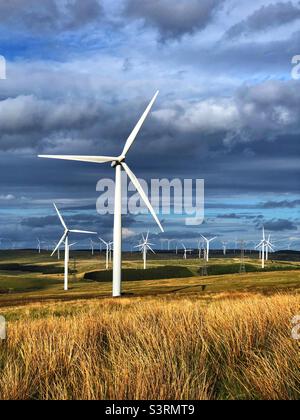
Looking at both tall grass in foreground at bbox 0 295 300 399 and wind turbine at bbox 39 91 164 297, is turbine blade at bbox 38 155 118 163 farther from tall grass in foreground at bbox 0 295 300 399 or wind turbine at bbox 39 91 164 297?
tall grass in foreground at bbox 0 295 300 399

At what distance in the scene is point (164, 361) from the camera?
1147cm

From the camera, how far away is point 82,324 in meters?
17.9

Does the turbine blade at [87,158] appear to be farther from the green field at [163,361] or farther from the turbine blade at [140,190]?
the green field at [163,361]

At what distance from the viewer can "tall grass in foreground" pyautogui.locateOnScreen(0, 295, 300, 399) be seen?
33.8 ft

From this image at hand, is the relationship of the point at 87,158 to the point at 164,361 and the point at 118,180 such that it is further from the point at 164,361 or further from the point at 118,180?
the point at 164,361

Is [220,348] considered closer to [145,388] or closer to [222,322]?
[222,322]

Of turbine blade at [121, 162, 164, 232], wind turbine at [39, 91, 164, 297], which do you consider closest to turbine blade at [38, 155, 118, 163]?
wind turbine at [39, 91, 164, 297]

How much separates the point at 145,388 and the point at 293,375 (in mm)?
3362

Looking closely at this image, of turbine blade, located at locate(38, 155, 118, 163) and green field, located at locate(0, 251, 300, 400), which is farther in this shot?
turbine blade, located at locate(38, 155, 118, 163)

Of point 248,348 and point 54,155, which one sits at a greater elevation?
point 54,155

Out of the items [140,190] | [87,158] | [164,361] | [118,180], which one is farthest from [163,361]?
[118,180]

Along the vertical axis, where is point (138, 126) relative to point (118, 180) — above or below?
above
